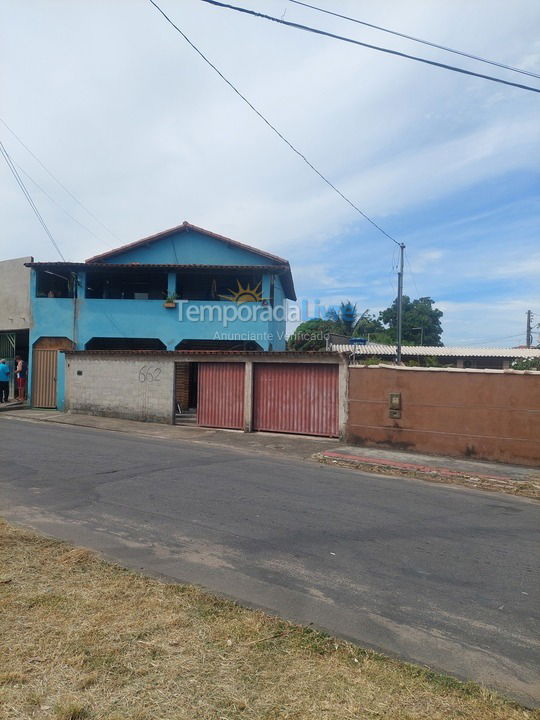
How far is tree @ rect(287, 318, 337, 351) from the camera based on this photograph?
106 ft

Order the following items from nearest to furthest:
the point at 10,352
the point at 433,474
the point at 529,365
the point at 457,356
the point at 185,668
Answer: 1. the point at 185,668
2. the point at 433,474
3. the point at 529,365
4. the point at 10,352
5. the point at 457,356

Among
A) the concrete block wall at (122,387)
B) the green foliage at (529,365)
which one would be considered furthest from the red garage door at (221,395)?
the green foliage at (529,365)

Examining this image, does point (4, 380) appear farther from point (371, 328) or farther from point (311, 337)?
point (371, 328)

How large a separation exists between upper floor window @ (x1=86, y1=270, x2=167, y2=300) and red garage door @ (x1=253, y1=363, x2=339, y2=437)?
976cm

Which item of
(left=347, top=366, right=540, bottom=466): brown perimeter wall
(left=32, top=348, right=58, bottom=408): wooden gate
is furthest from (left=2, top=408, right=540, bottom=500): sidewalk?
(left=32, top=348, right=58, bottom=408): wooden gate

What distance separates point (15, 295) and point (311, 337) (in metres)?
18.6

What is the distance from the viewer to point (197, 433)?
14352 millimetres

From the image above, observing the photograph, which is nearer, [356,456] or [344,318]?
[356,456]

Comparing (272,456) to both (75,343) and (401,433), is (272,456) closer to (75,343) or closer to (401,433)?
(401,433)

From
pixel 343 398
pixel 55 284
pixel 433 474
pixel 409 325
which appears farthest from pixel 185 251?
pixel 409 325

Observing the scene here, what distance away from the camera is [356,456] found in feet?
36.4

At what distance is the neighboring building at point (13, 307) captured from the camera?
21000 millimetres

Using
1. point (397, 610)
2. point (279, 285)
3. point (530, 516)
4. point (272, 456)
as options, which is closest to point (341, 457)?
point (272, 456)

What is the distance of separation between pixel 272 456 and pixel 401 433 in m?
3.28
